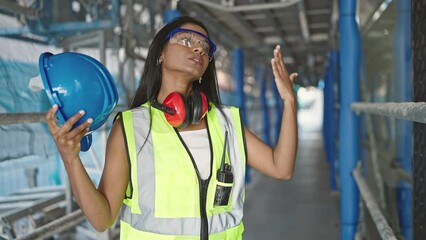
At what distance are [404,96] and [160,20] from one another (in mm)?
2440

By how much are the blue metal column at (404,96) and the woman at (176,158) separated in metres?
2.11

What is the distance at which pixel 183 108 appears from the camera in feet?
4.39

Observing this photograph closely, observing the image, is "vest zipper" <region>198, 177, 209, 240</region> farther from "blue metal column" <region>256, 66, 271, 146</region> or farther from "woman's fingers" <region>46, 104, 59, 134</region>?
"blue metal column" <region>256, 66, 271, 146</region>

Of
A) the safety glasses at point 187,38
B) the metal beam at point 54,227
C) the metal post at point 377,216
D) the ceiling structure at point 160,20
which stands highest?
the ceiling structure at point 160,20

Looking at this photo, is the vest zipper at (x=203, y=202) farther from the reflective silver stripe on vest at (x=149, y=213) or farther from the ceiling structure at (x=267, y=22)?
the ceiling structure at (x=267, y=22)

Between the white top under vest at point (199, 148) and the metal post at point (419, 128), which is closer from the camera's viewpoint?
the metal post at point (419, 128)

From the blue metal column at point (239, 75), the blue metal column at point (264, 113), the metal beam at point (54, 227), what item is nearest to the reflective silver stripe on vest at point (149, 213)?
the metal beam at point (54, 227)

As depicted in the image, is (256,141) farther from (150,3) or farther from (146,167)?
(150,3)

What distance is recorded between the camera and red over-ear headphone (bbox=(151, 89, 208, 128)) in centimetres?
134

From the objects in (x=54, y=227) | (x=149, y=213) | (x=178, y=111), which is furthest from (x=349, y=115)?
(x=54, y=227)

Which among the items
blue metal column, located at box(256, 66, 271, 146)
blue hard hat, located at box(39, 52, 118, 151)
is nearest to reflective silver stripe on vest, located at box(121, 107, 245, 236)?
blue hard hat, located at box(39, 52, 118, 151)

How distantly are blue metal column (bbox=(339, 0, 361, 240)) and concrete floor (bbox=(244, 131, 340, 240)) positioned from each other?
167cm

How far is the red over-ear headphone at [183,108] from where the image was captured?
134cm

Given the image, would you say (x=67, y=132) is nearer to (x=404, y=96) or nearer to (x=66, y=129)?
(x=66, y=129)
